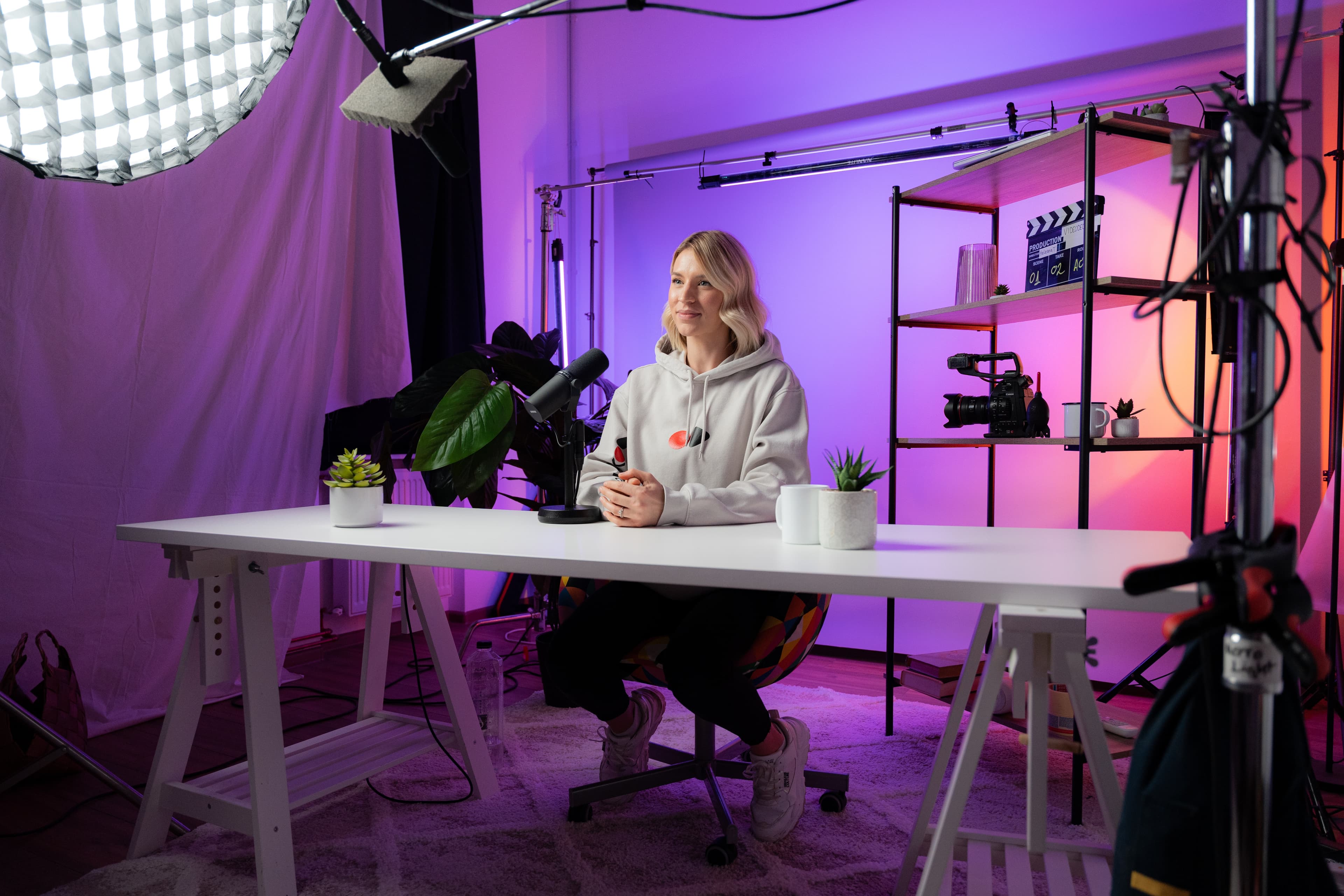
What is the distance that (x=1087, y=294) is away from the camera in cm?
190

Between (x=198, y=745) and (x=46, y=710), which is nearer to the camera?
(x=46, y=710)

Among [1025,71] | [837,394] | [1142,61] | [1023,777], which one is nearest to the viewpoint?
[1023,777]

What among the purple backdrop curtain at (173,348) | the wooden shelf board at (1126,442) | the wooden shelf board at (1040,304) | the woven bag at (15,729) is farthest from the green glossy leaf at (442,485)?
the wooden shelf board at (1126,442)

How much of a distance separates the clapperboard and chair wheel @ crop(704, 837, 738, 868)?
1455 mm

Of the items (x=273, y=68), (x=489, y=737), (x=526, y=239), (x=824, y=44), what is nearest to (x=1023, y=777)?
(x=489, y=737)

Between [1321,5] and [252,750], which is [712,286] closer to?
[252,750]

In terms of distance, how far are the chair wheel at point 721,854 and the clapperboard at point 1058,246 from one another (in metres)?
A: 1.45

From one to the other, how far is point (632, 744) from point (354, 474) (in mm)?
861

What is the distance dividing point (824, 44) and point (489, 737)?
9.37 feet

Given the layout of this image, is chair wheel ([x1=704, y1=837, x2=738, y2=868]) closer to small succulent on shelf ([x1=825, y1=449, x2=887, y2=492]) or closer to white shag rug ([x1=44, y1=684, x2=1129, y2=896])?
white shag rug ([x1=44, y1=684, x2=1129, y2=896])

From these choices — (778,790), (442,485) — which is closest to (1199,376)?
(778,790)

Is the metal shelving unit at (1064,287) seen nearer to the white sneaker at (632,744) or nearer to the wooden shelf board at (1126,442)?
the wooden shelf board at (1126,442)

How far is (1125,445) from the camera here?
2.00 meters

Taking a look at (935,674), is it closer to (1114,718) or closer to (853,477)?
(1114,718)
